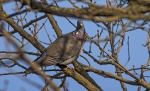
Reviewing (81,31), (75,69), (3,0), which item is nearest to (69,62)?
(75,69)

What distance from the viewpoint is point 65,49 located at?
620cm

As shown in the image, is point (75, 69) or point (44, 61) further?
point (44, 61)

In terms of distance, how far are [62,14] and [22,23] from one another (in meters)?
3.51

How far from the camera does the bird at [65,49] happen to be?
18.9 ft

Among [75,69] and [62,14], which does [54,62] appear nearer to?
[75,69]

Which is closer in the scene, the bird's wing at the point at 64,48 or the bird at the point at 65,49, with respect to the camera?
the bird at the point at 65,49

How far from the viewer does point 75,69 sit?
5.25 m

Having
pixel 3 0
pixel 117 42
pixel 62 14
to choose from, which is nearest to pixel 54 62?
pixel 117 42

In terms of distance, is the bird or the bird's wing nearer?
the bird

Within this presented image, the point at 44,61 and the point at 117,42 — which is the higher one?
the point at 117,42

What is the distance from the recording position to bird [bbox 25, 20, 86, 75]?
577cm

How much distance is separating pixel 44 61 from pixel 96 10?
11.8ft

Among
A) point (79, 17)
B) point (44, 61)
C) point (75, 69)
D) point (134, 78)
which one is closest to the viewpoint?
point (79, 17)

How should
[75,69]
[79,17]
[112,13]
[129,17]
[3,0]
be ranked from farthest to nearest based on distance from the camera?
[75,69]
[3,0]
[112,13]
[79,17]
[129,17]
